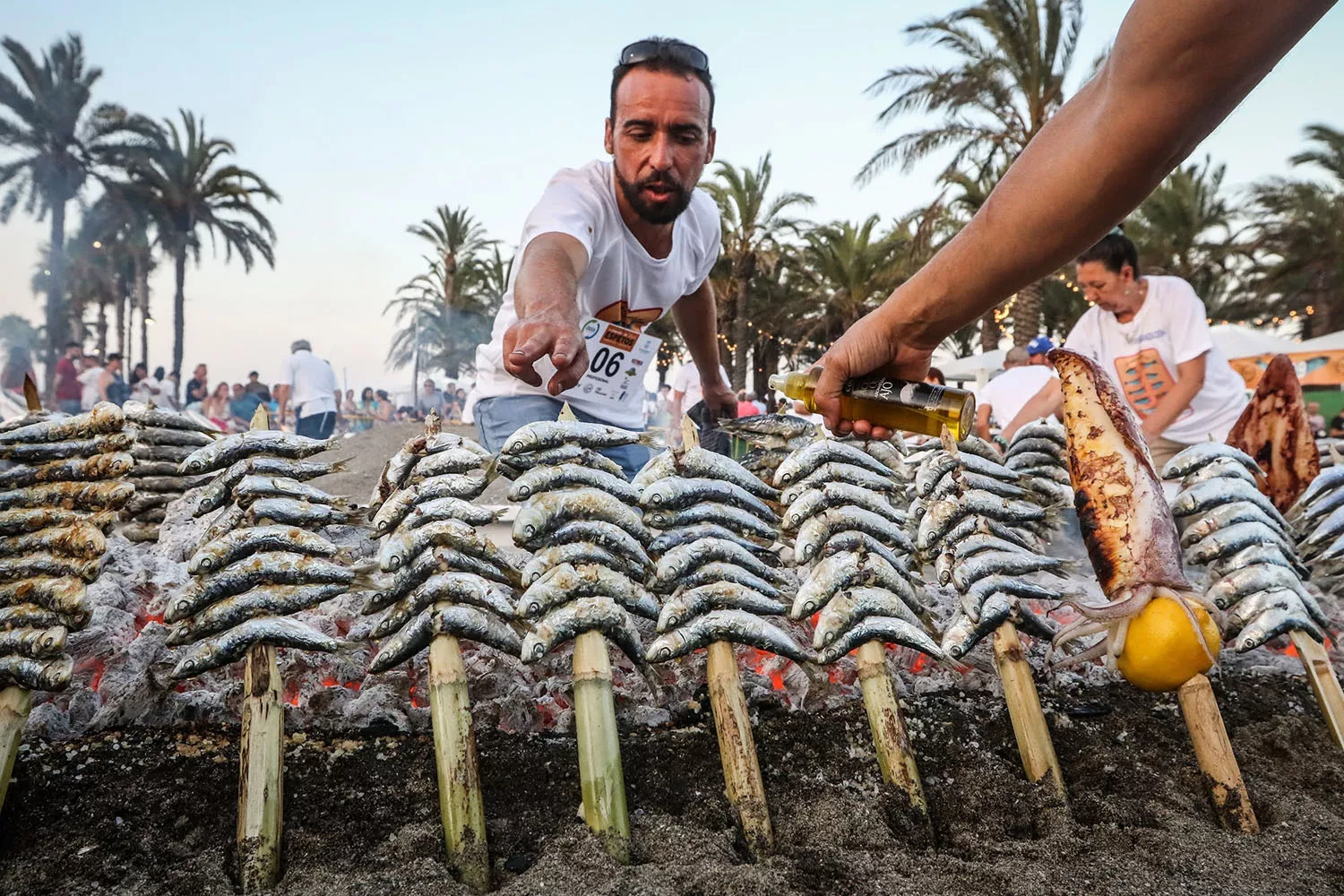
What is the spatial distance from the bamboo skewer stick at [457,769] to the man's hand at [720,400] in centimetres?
265

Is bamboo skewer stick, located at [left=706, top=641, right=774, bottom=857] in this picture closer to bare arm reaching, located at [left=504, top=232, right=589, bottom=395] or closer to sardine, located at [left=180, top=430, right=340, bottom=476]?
bare arm reaching, located at [left=504, top=232, right=589, bottom=395]

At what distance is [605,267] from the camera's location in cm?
394

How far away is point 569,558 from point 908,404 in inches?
45.1

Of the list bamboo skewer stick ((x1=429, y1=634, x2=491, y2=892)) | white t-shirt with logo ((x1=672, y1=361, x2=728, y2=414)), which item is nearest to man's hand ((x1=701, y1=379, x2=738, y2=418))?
bamboo skewer stick ((x1=429, y1=634, x2=491, y2=892))

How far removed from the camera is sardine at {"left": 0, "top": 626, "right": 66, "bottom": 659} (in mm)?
2160

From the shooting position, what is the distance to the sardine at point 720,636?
2094 millimetres

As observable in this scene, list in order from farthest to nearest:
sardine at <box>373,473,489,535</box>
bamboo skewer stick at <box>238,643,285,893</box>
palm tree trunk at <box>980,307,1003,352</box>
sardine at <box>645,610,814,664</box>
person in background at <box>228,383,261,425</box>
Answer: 1. palm tree trunk at <box>980,307,1003,352</box>
2. person in background at <box>228,383,261,425</box>
3. sardine at <box>373,473,489,535</box>
4. sardine at <box>645,610,814,664</box>
5. bamboo skewer stick at <box>238,643,285,893</box>

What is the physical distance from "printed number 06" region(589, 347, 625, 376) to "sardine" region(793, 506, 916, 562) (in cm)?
184

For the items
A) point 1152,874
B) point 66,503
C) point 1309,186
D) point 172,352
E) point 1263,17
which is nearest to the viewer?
point 1263,17

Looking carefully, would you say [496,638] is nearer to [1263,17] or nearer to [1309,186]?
[1263,17]

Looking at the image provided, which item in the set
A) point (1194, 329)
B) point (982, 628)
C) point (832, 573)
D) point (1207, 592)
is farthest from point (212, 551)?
point (1194, 329)

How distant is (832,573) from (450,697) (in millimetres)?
1110

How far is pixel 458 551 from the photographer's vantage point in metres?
2.24

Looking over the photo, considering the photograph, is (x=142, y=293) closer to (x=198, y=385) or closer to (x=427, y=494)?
(x=198, y=385)
